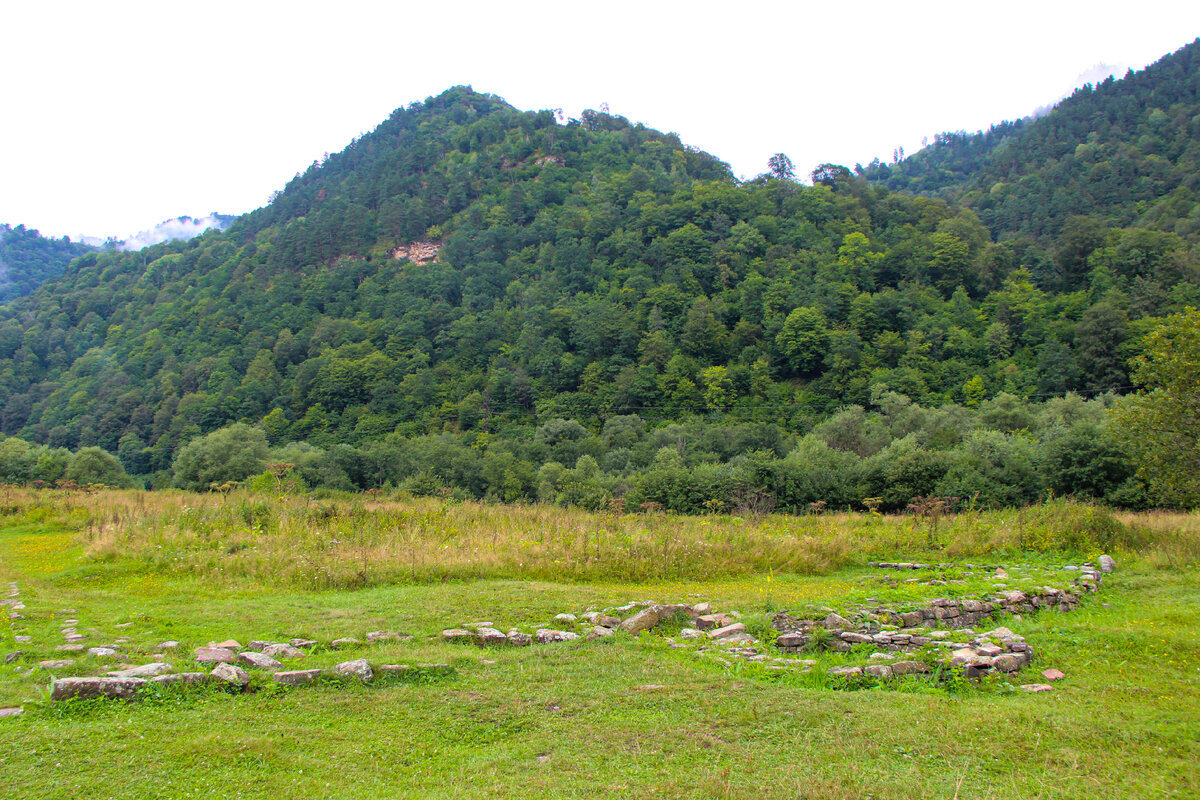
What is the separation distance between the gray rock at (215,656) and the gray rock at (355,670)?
4.42 ft

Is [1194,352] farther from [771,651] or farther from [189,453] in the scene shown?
[189,453]

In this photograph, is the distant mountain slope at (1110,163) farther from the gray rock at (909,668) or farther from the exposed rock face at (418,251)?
the exposed rock face at (418,251)

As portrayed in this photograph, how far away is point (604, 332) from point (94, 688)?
8816cm

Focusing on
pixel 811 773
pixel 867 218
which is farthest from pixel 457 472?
pixel 867 218

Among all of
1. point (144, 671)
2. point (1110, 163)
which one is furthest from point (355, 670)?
point (1110, 163)

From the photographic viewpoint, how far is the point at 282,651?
8.13 metres

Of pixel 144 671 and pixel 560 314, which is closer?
pixel 144 671

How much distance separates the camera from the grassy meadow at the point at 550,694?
511 centimetres

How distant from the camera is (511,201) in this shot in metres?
127

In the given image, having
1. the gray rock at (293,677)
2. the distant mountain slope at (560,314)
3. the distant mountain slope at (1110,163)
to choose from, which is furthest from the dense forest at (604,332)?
the gray rock at (293,677)

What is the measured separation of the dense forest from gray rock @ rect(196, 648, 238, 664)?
2918 centimetres

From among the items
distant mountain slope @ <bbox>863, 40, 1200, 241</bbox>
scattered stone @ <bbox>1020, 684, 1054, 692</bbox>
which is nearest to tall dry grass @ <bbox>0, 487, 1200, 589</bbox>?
scattered stone @ <bbox>1020, 684, 1054, 692</bbox>

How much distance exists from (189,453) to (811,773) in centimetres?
5809

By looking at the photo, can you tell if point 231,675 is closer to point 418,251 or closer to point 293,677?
point 293,677
